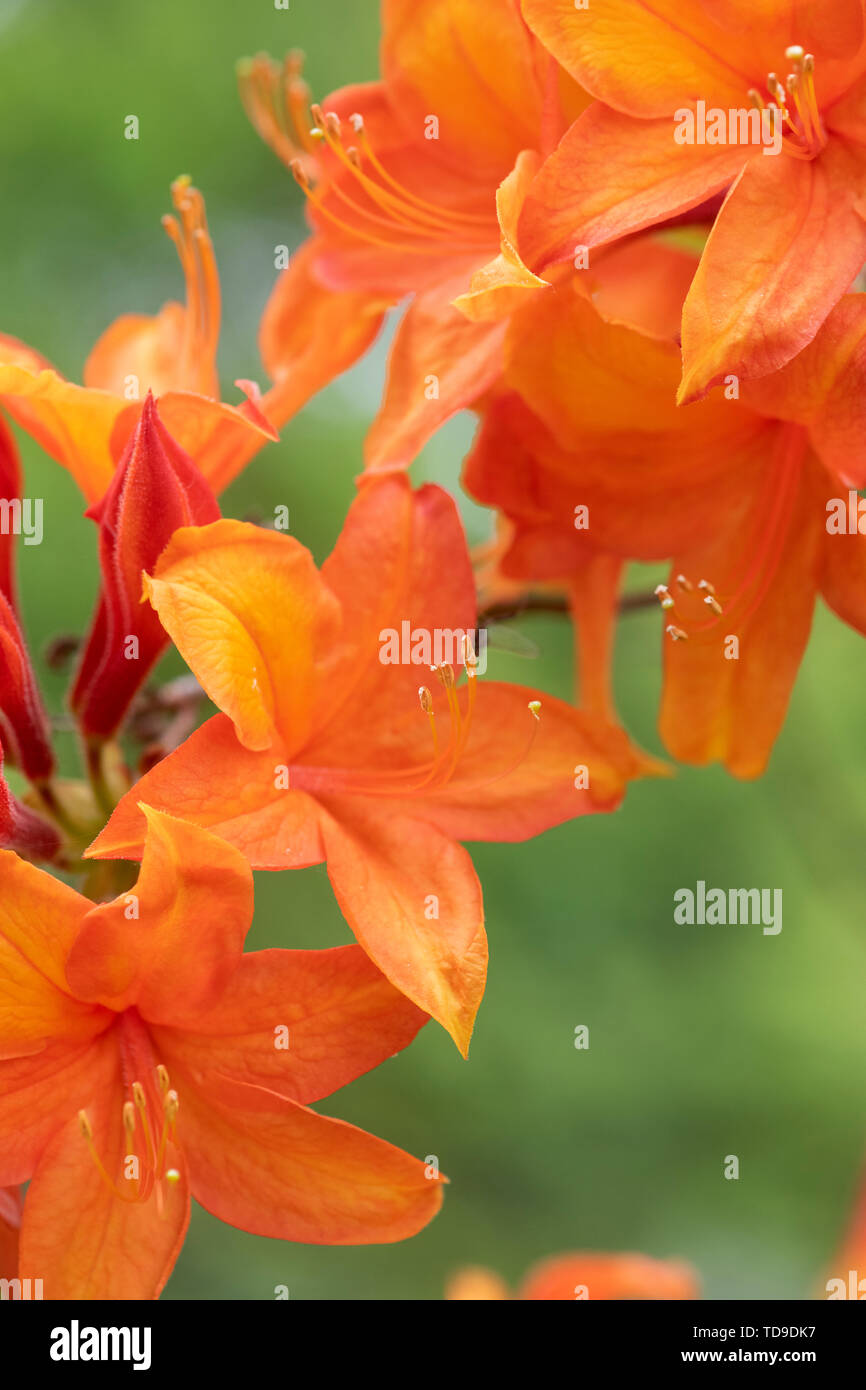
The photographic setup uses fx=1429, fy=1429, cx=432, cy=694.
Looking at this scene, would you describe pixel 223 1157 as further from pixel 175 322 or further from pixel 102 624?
pixel 175 322

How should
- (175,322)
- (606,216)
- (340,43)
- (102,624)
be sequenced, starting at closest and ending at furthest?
(606,216) < (102,624) < (175,322) < (340,43)

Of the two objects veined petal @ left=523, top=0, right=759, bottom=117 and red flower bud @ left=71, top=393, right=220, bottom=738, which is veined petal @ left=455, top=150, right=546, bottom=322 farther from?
red flower bud @ left=71, top=393, right=220, bottom=738

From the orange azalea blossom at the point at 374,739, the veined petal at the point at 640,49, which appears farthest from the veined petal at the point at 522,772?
the veined petal at the point at 640,49

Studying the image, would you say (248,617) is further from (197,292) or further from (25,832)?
(197,292)

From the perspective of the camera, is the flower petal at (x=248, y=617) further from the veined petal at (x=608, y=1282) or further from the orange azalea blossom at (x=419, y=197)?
the veined petal at (x=608, y=1282)

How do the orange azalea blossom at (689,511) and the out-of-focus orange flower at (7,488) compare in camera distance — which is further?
the out-of-focus orange flower at (7,488)

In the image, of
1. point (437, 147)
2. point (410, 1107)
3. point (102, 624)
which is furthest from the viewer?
point (410, 1107)

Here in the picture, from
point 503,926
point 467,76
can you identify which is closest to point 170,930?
point 467,76
